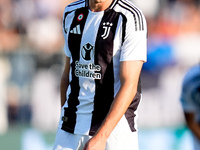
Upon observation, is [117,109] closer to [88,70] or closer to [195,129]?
[88,70]

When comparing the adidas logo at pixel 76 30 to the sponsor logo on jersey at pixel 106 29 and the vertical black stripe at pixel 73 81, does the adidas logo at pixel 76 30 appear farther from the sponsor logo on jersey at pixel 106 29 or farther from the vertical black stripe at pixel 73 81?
the sponsor logo on jersey at pixel 106 29

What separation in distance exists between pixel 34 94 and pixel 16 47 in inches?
35.3

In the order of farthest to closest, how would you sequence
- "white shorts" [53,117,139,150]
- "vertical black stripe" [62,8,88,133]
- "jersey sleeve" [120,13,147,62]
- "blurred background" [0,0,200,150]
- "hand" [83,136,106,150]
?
"blurred background" [0,0,200,150]
"vertical black stripe" [62,8,88,133]
"white shorts" [53,117,139,150]
"jersey sleeve" [120,13,147,62]
"hand" [83,136,106,150]

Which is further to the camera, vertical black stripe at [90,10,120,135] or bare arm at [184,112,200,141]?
bare arm at [184,112,200,141]

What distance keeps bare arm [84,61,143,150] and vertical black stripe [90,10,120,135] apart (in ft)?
0.46

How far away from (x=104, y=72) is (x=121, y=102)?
33 cm

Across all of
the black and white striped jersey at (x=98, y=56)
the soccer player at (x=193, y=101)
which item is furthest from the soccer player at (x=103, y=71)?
the soccer player at (x=193, y=101)

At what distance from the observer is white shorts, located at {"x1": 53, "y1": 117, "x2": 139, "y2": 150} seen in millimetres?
3436

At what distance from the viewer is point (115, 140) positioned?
135 inches

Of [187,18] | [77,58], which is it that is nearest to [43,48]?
[187,18]

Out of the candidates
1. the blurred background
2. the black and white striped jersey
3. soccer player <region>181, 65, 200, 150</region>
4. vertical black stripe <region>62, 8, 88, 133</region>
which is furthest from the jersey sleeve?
the blurred background

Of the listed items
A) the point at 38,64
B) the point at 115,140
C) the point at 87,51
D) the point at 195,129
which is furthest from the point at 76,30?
the point at 38,64

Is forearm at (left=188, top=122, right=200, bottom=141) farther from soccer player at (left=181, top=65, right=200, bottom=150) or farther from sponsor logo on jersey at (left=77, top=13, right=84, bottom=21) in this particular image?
sponsor logo on jersey at (left=77, top=13, right=84, bottom=21)

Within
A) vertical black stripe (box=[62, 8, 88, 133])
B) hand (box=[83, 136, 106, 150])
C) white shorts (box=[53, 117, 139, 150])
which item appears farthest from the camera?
vertical black stripe (box=[62, 8, 88, 133])
